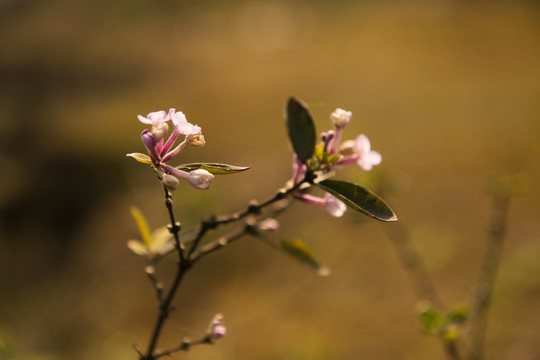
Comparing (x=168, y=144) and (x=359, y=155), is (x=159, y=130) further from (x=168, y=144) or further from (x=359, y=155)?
(x=359, y=155)

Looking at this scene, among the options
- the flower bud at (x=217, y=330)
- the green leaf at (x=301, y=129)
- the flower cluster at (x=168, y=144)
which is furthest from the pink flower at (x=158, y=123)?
the flower bud at (x=217, y=330)

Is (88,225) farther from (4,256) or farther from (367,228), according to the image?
(367,228)

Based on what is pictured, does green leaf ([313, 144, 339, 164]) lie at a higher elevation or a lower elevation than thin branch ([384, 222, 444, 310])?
higher

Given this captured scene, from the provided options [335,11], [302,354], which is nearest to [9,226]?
[302,354]

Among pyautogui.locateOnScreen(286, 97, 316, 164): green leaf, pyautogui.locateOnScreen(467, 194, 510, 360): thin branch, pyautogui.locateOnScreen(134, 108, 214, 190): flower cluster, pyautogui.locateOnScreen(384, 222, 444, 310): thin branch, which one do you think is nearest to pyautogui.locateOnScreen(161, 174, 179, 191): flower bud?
pyautogui.locateOnScreen(134, 108, 214, 190): flower cluster

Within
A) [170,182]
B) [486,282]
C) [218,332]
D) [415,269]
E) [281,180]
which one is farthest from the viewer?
[281,180]

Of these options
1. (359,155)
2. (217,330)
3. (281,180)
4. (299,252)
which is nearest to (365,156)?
(359,155)

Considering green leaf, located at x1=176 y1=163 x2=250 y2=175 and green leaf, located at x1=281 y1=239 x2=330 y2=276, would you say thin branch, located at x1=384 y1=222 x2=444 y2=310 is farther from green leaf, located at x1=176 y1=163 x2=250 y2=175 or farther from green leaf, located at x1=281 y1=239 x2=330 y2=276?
green leaf, located at x1=176 y1=163 x2=250 y2=175
